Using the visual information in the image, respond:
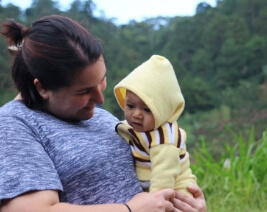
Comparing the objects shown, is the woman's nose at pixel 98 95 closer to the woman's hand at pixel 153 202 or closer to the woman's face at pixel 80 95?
the woman's face at pixel 80 95

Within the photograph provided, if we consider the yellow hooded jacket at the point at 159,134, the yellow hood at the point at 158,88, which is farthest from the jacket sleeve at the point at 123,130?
the yellow hood at the point at 158,88

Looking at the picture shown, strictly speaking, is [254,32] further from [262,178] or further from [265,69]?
[262,178]

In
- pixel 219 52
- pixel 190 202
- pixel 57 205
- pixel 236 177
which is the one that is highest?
pixel 57 205

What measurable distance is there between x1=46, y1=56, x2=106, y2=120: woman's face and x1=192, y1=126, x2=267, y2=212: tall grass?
5.46 feet

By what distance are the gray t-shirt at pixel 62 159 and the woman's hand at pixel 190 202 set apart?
12cm

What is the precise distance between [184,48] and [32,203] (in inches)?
520

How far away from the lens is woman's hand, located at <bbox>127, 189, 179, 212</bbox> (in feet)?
4.09

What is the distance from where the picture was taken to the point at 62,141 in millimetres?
1306

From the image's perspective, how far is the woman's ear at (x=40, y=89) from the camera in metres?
1.36

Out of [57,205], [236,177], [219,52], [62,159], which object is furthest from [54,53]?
[219,52]

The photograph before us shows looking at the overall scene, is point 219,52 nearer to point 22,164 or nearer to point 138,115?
point 138,115

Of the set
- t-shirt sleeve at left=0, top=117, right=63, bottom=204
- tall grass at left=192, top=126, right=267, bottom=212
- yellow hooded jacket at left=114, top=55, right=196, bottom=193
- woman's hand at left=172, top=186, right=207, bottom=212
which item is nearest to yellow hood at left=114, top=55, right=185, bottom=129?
yellow hooded jacket at left=114, top=55, right=196, bottom=193

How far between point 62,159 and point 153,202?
255 mm

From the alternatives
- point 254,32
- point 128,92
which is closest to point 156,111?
point 128,92
